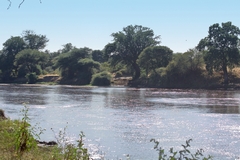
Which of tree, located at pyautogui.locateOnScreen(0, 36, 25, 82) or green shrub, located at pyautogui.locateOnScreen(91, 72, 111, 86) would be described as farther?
tree, located at pyautogui.locateOnScreen(0, 36, 25, 82)

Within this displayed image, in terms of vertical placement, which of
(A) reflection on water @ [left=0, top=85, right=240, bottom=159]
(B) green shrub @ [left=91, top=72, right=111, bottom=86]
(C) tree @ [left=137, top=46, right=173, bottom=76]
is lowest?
(A) reflection on water @ [left=0, top=85, right=240, bottom=159]

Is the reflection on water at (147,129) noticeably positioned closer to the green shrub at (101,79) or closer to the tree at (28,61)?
the green shrub at (101,79)

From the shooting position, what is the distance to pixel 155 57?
3189 inches

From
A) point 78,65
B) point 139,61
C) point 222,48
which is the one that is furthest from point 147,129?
point 78,65

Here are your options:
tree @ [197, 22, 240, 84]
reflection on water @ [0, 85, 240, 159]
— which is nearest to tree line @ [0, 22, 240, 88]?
tree @ [197, 22, 240, 84]

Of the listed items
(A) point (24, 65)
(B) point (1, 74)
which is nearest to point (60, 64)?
(A) point (24, 65)

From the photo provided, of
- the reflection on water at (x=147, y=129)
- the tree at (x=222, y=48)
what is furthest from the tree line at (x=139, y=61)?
the reflection on water at (x=147, y=129)

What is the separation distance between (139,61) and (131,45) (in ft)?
37.7

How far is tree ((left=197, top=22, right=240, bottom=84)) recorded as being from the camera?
67500mm

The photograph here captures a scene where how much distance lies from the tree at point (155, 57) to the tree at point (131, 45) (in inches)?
341

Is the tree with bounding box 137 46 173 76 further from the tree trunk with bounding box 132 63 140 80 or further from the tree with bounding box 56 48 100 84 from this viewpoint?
the tree with bounding box 56 48 100 84

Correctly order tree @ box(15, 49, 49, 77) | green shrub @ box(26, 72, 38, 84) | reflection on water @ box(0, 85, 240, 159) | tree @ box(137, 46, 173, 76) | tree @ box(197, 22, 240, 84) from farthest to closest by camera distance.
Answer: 1. tree @ box(15, 49, 49, 77)
2. green shrub @ box(26, 72, 38, 84)
3. tree @ box(137, 46, 173, 76)
4. tree @ box(197, 22, 240, 84)
5. reflection on water @ box(0, 85, 240, 159)

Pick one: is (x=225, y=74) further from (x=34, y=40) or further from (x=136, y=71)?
(x=34, y=40)

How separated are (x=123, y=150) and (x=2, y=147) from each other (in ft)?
22.2
